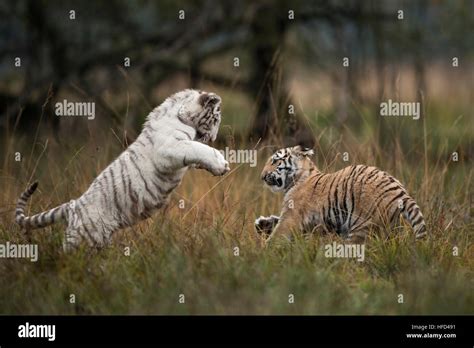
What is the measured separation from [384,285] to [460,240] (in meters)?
1.31

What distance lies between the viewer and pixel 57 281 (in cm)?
646

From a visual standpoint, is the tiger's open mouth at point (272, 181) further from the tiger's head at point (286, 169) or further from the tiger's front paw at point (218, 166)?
the tiger's front paw at point (218, 166)

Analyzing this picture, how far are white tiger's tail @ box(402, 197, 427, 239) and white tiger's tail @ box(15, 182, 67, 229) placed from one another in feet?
8.78

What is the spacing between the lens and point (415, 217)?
7.02m

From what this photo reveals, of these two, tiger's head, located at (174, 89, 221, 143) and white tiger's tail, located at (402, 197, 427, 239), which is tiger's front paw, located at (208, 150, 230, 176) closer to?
tiger's head, located at (174, 89, 221, 143)

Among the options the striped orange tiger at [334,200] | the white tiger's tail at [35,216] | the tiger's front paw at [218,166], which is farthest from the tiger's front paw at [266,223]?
the white tiger's tail at [35,216]

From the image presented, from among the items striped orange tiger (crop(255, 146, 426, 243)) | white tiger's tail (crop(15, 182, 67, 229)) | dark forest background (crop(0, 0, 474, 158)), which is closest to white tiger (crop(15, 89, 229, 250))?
white tiger's tail (crop(15, 182, 67, 229))

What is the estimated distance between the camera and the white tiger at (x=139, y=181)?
6.79 meters

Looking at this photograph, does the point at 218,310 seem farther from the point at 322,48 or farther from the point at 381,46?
the point at 322,48

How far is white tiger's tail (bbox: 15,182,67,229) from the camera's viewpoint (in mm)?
6957
